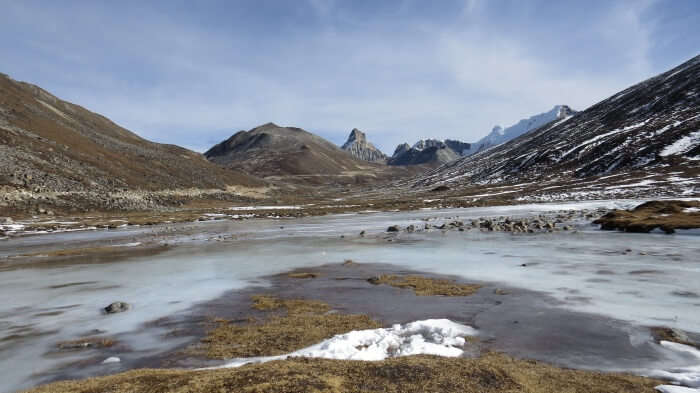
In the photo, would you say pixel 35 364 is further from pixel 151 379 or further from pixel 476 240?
pixel 476 240

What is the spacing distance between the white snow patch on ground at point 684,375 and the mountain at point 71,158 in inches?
3268

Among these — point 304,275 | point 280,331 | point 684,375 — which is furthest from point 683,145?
point 280,331

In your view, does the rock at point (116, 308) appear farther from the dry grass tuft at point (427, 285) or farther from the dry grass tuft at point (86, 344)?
the dry grass tuft at point (427, 285)

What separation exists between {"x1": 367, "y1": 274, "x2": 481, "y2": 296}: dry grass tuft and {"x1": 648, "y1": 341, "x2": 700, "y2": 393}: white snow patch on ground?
743 centimetres

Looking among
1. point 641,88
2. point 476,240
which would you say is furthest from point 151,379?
point 641,88

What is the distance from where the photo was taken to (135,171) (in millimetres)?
107438

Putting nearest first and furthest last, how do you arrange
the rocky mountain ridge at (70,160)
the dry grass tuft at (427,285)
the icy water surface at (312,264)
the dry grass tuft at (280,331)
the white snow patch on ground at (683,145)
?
the dry grass tuft at (280,331) < the icy water surface at (312,264) < the dry grass tuft at (427,285) < the rocky mountain ridge at (70,160) < the white snow patch on ground at (683,145)

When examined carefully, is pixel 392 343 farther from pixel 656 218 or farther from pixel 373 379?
pixel 656 218

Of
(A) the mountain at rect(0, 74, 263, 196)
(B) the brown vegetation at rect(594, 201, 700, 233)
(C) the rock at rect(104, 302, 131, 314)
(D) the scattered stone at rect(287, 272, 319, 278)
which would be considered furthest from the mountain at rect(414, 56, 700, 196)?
(A) the mountain at rect(0, 74, 263, 196)

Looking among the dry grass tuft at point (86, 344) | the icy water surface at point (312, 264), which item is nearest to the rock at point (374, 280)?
the icy water surface at point (312, 264)

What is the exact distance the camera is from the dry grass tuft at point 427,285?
54.2ft

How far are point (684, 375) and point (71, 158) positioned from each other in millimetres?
110878

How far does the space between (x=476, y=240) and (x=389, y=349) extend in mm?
25156

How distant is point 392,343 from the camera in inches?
416
